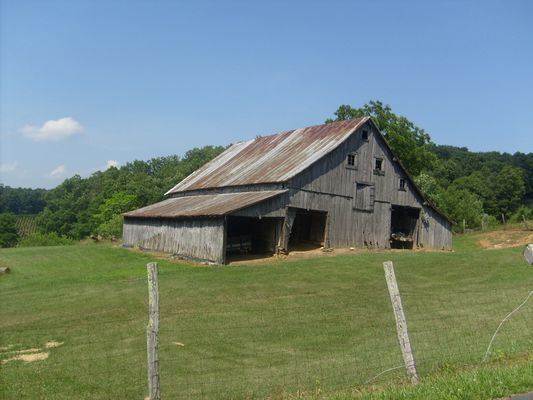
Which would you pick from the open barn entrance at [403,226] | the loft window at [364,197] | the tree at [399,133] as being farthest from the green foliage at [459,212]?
the loft window at [364,197]

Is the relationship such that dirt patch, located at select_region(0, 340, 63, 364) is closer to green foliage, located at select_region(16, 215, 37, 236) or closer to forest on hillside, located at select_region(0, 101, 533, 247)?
forest on hillside, located at select_region(0, 101, 533, 247)

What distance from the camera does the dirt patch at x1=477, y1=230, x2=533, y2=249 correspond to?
138 feet

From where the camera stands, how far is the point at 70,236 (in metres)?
98.6

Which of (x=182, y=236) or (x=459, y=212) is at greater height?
(x=459, y=212)

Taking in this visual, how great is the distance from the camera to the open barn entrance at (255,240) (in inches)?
1331

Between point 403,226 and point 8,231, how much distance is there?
73.5m

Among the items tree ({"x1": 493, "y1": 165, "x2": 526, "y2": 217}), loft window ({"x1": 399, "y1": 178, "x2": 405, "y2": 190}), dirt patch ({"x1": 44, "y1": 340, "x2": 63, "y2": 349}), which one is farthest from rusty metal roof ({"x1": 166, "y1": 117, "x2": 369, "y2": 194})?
tree ({"x1": 493, "y1": 165, "x2": 526, "y2": 217})

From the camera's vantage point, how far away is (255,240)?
3591 cm

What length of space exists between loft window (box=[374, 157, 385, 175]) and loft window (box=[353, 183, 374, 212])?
1200 millimetres

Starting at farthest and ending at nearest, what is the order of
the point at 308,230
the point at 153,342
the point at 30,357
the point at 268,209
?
the point at 308,230, the point at 268,209, the point at 30,357, the point at 153,342

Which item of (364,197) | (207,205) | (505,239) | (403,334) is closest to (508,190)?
(505,239)

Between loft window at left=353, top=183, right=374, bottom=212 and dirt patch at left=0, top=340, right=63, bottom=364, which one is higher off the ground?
loft window at left=353, top=183, right=374, bottom=212

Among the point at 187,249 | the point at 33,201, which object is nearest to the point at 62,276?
the point at 187,249

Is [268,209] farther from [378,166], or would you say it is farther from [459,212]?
[459,212]
